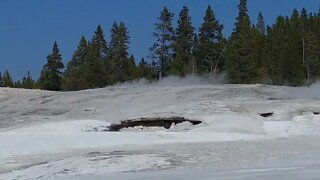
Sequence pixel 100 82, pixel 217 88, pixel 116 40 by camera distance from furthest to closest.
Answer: pixel 116 40, pixel 100 82, pixel 217 88

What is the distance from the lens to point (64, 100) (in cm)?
2881

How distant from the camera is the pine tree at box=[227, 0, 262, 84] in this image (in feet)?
231

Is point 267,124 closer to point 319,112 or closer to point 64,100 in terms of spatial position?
point 319,112

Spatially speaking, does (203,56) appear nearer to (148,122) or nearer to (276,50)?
(276,50)

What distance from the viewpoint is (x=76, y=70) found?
83.6 m

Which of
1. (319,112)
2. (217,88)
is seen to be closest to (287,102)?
(319,112)

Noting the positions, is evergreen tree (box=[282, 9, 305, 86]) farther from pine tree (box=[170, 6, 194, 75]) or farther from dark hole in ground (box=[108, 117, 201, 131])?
dark hole in ground (box=[108, 117, 201, 131])

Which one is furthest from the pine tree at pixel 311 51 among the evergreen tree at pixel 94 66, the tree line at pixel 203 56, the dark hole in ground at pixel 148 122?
the dark hole in ground at pixel 148 122

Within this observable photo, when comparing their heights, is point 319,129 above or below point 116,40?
below

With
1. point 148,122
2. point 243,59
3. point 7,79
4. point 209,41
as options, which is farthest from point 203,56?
point 148,122

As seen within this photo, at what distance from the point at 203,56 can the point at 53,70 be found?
22450 mm

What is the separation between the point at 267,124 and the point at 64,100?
42.7ft

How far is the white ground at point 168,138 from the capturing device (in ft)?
34.6

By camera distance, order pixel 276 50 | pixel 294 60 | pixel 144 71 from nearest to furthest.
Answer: pixel 294 60
pixel 144 71
pixel 276 50
